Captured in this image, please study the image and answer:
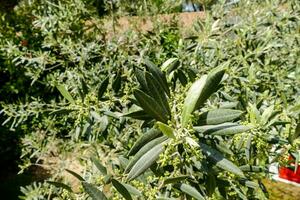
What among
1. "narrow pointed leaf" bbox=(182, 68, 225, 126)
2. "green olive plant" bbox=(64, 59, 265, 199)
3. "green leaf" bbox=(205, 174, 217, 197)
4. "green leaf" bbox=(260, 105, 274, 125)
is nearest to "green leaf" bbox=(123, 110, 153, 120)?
"green olive plant" bbox=(64, 59, 265, 199)

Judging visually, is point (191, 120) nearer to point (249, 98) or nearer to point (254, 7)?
point (249, 98)

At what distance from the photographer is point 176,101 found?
1223mm

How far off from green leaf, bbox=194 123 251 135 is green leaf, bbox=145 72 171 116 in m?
0.11

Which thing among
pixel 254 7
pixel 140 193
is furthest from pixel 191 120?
pixel 254 7

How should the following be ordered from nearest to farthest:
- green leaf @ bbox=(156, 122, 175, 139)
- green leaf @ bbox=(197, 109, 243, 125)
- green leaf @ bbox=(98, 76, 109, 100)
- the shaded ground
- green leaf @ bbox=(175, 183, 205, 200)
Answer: green leaf @ bbox=(156, 122, 175, 139) → green leaf @ bbox=(197, 109, 243, 125) → green leaf @ bbox=(175, 183, 205, 200) → green leaf @ bbox=(98, 76, 109, 100) → the shaded ground

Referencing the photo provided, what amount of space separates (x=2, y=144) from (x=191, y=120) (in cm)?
653

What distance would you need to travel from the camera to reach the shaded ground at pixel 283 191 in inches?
233

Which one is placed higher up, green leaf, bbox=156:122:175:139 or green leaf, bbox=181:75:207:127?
green leaf, bbox=181:75:207:127

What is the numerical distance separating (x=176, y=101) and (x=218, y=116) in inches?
7.9

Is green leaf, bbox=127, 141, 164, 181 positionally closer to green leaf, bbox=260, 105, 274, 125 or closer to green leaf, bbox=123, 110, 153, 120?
green leaf, bbox=123, 110, 153, 120

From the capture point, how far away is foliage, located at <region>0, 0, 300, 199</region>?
1.06 meters

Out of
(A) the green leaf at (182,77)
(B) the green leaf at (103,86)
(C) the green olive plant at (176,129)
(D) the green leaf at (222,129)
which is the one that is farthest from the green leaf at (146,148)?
(B) the green leaf at (103,86)

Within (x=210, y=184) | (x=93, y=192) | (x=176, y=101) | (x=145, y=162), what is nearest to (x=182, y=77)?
(x=176, y=101)

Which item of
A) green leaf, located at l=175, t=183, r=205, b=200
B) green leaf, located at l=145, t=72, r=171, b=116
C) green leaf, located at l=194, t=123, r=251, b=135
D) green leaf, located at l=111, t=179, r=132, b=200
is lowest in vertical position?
green leaf, located at l=175, t=183, r=205, b=200
